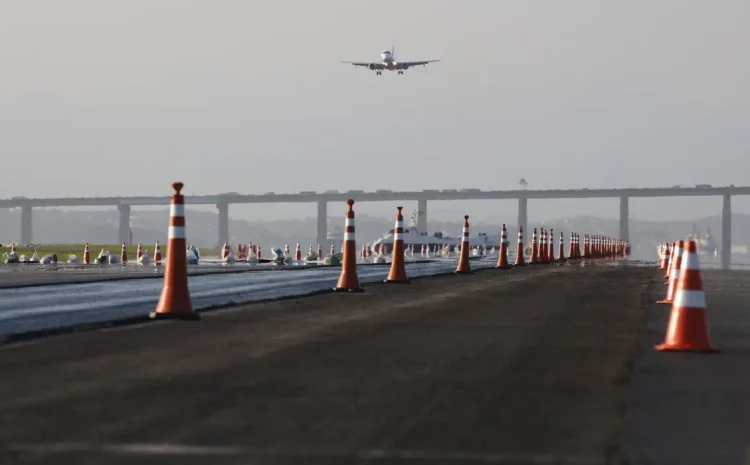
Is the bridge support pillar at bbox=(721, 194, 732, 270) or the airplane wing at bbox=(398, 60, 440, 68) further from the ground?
the airplane wing at bbox=(398, 60, 440, 68)

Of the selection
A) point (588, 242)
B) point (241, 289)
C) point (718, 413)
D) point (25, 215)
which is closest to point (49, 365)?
point (718, 413)

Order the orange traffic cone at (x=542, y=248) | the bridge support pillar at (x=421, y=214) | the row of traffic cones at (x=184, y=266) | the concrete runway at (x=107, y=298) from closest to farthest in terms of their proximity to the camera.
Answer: the concrete runway at (x=107, y=298) → the row of traffic cones at (x=184, y=266) → the orange traffic cone at (x=542, y=248) → the bridge support pillar at (x=421, y=214)

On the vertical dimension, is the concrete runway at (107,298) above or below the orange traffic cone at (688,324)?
below

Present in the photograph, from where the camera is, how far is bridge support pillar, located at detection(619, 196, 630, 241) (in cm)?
18312

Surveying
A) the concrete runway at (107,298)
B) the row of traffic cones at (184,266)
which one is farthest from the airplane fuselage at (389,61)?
the concrete runway at (107,298)

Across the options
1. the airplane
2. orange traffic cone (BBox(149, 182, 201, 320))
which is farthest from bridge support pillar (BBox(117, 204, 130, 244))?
orange traffic cone (BBox(149, 182, 201, 320))

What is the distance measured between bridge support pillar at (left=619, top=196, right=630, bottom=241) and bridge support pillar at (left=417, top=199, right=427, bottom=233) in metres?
26.9

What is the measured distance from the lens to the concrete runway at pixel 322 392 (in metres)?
5.26

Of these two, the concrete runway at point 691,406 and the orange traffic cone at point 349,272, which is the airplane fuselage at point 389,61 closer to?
the orange traffic cone at point 349,272

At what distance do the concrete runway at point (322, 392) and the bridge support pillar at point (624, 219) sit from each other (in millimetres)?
171440

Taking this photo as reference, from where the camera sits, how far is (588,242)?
231ft

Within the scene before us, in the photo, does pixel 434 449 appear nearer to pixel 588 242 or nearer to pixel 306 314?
pixel 306 314

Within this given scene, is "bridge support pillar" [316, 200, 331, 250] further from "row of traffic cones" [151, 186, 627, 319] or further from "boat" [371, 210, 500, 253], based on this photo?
"row of traffic cones" [151, 186, 627, 319]

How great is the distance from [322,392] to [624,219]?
183 m
